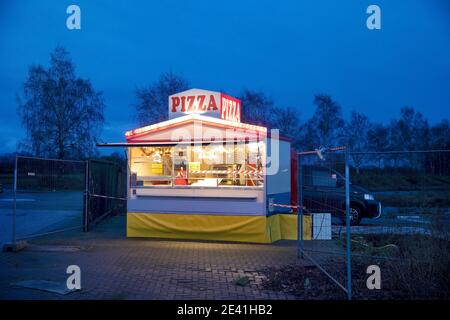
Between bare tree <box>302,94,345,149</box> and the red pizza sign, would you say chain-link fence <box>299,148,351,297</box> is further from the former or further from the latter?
bare tree <box>302,94,345,149</box>

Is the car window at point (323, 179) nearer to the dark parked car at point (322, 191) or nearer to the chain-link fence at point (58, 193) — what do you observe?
the dark parked car at point (322, 191)

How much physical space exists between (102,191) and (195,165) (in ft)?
14.5

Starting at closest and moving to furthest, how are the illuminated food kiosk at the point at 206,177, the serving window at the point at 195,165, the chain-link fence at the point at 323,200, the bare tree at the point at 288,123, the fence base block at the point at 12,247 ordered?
the chain-link fence at the point at 323,200 < the fence base block at the point at 12,247 < the illuminated food kiosk at the point at 206,177 < the serving window at the point at 195,165 < the bare tree at the point at 288,123

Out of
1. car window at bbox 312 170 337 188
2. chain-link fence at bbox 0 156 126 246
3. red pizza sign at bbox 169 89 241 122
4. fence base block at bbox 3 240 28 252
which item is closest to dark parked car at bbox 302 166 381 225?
car window at bbox 312 170 337 188

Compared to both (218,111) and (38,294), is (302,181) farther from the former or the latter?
(38,294)

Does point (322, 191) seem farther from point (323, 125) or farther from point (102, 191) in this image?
point (323, 125)

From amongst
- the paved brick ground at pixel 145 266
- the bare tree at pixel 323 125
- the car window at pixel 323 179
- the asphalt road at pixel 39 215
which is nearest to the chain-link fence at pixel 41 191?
the asphalt road at pixel 39 215

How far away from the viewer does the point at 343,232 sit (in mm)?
12594

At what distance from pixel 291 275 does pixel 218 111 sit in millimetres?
5975

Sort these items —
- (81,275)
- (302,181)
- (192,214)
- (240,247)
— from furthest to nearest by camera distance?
(192,214) < (240,247) < (302,181) < (81,275)

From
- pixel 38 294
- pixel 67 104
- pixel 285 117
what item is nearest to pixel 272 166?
pixel 38 294

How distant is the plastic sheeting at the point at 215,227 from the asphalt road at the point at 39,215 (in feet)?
9.20

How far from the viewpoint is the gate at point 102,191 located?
45.9 ft

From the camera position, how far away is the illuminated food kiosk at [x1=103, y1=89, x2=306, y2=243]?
11922 millimetres
